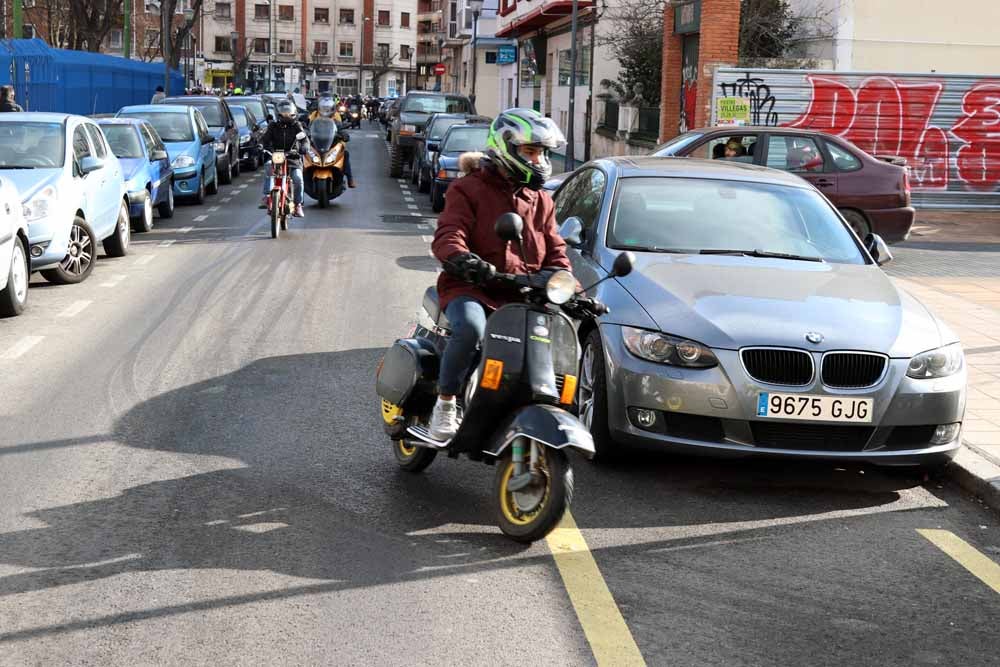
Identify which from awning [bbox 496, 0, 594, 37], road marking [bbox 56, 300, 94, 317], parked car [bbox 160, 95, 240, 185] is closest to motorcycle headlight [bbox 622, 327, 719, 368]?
road marking [bbox 56, 300, 94, 317]

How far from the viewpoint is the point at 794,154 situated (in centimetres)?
1731

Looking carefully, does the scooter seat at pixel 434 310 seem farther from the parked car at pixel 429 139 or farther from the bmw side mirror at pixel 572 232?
the parked car at pixel 429 139

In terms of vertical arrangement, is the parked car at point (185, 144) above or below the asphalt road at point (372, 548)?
above

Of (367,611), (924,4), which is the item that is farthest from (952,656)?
(924,4)

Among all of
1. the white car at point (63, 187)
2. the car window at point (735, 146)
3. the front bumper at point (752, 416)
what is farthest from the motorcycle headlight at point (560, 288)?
the car window at point (735, 146)

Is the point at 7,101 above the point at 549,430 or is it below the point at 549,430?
above

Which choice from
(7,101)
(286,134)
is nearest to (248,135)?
(7,101)

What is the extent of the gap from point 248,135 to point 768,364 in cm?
2975

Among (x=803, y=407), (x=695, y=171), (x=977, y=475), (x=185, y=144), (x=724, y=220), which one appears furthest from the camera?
(x=185, y=144)

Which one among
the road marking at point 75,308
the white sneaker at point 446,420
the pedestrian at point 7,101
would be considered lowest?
the road marking at point 75,308

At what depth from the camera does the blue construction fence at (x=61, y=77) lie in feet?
117

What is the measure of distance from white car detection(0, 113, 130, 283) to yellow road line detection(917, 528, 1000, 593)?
8723 mm

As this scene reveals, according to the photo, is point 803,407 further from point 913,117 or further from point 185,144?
point 913,117

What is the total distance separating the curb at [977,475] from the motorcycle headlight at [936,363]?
53 centimetres
